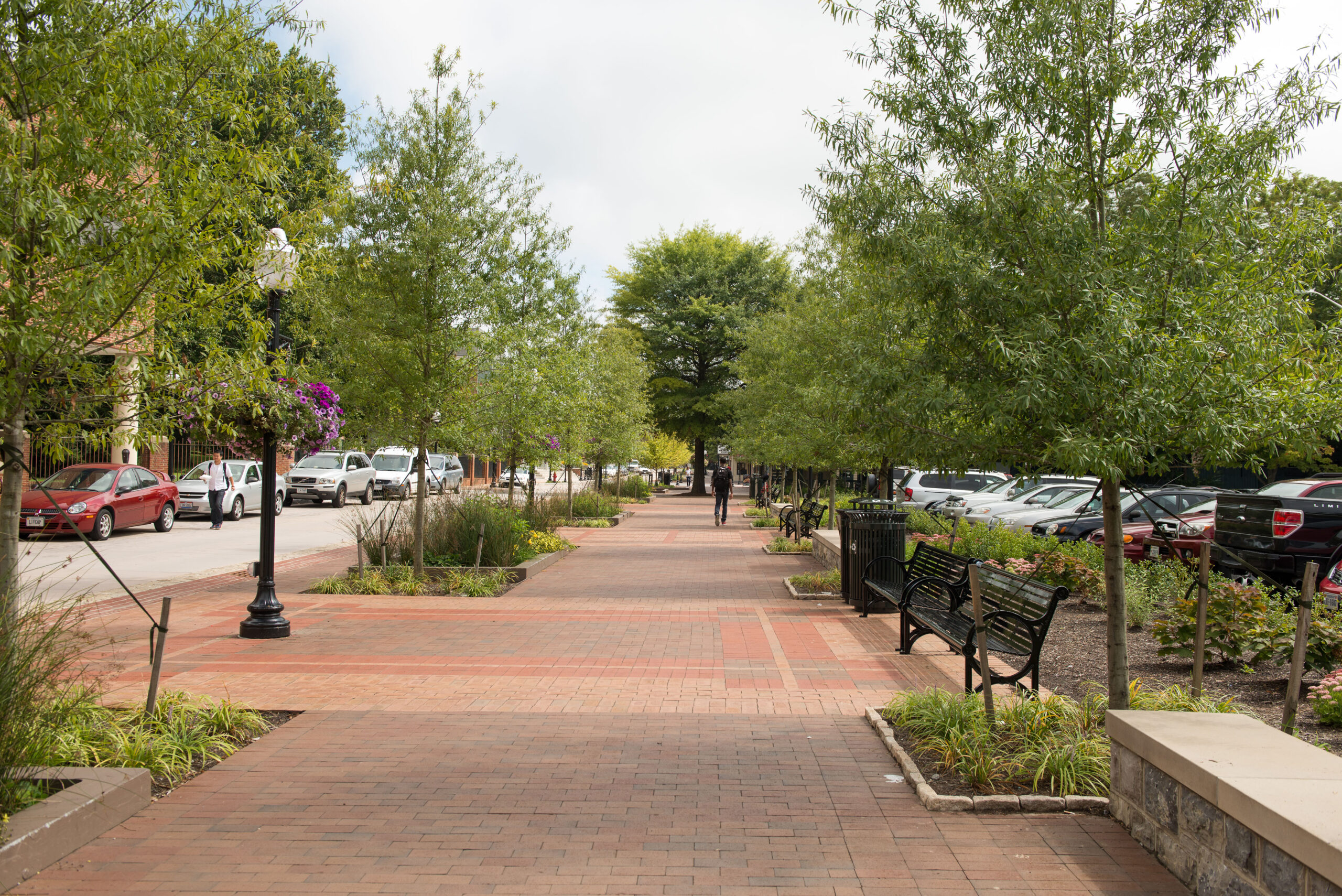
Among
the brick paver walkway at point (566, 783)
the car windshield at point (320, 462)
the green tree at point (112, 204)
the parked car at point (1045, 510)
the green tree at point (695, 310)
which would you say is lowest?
the brick paver walkway at point (566, 783)

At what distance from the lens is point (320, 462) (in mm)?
33312

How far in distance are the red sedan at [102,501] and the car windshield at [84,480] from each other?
11mm

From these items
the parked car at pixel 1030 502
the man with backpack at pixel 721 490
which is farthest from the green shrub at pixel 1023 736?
the man with backpack at pixel 721 490

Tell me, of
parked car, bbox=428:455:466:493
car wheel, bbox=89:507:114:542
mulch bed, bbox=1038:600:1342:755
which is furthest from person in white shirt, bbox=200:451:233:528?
mulch bed, bbox=1038:600:1342:755

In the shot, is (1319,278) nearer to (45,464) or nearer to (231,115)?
(231,115)

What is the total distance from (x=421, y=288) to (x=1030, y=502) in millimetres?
15827

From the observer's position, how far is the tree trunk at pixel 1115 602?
5.31m

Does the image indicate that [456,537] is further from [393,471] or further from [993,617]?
[393,471]

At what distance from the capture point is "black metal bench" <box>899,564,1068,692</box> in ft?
19.7

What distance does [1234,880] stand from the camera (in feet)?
11.6

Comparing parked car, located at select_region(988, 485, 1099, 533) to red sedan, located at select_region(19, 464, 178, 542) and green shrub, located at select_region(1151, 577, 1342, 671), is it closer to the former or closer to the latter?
green shrub, located at select_region(1151, 577, 1342, 671)

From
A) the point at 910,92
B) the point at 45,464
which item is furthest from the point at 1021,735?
the point at 45,464

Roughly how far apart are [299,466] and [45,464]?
25.5 ft

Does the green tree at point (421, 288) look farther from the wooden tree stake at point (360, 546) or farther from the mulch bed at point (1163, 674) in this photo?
the mulch bed at point (1163, 674)
